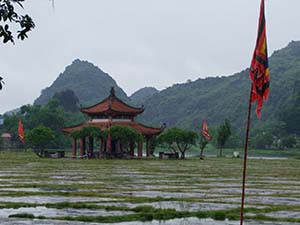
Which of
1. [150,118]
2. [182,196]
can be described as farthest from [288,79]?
[182,196]

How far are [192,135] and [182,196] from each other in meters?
46.6

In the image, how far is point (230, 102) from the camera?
167625 mm

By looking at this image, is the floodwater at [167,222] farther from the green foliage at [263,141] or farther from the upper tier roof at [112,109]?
the green foliage at [263,141]

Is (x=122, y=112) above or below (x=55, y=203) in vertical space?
above

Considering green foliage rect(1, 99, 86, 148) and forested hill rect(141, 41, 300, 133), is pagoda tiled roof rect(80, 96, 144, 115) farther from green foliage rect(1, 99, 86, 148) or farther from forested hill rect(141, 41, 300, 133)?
forested hill rect(141, 41, 300, 133)

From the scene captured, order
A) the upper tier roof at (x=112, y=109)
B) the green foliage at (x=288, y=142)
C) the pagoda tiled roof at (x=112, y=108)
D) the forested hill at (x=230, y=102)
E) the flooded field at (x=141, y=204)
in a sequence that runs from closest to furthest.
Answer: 1. the flooded field at (x=141, y=204)
2. the upper tier roof at (x=112, y=109)
3. the pagoda tiled roof at (x=112, y=108)
4. the green foliage at (x=288, y=142)
5. the forested hill at (x=230, y=102)

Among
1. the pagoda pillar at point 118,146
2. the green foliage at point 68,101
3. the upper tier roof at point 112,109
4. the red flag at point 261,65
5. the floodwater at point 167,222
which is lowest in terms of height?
the floodwater at point 167,222

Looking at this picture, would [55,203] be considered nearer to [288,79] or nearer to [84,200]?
[84,200]

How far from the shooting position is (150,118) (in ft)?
644

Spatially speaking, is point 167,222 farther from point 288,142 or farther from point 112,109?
point 288,142

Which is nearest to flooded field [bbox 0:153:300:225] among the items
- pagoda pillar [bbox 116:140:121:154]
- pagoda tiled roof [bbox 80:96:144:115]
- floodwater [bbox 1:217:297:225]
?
floodwater [bbox 1:217:297:225]

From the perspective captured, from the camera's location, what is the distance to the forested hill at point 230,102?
146 m

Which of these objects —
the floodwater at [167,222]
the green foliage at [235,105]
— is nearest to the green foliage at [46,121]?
the green foliage at [235,105]

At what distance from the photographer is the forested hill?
14638 centimetres
